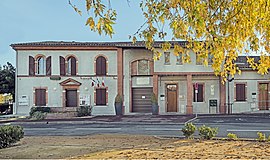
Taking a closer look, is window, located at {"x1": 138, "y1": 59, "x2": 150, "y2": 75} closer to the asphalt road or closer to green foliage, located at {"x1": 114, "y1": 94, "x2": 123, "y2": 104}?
green foliage, located at {"x1": 114, "y1": 94, "x2": 123, "y2": 104}

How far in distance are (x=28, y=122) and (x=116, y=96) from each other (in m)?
7.63

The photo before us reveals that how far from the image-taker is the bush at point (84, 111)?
23.8 meters

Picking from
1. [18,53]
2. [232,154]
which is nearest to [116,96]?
[18,53]

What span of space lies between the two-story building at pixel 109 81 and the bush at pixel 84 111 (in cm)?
101

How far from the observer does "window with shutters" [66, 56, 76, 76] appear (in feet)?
84.3

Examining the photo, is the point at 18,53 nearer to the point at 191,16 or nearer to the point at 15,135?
the point at 15,135

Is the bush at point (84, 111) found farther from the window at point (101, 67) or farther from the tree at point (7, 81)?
the tree at point (7, 81)

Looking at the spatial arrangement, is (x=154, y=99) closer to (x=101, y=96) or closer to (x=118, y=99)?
(x=118, y=99)

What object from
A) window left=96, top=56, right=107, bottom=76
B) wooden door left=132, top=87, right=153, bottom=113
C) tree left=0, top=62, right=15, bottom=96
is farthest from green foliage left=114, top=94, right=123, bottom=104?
tree left=0, top=62, right=15, bottom=96

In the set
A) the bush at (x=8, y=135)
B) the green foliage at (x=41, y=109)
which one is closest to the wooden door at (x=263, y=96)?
the green foliage at (x=41, y=109)

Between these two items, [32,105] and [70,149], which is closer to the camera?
[70,149]

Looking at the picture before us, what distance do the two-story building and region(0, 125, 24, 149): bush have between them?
15.5 metres

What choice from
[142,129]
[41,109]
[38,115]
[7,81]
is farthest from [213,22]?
[7,81]

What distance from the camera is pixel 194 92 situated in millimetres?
25938
